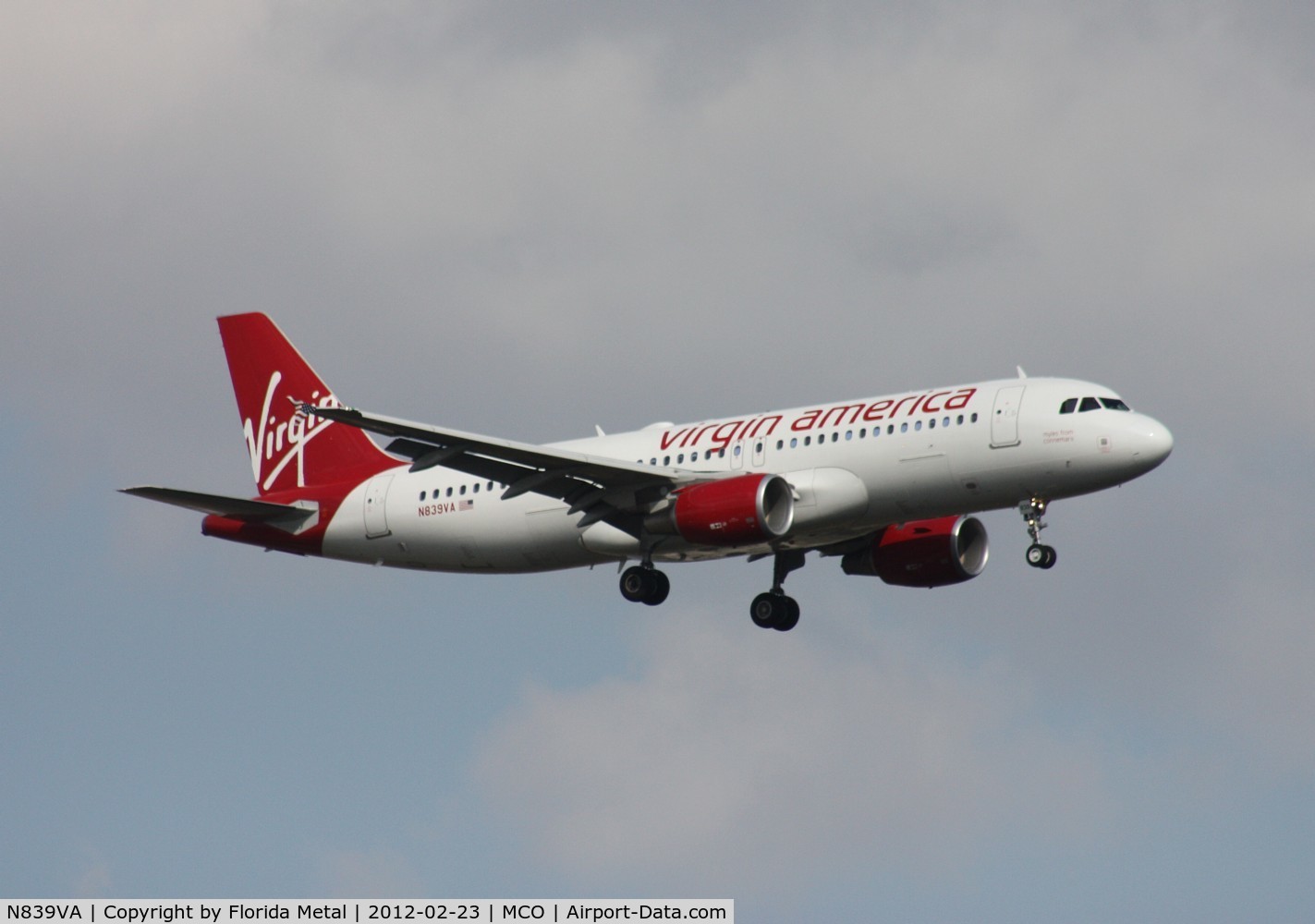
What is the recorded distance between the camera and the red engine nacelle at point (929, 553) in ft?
172

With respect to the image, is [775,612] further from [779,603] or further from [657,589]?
[657,589]

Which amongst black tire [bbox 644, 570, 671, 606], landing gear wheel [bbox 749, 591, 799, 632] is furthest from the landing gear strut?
black tire [bbox 644, 570, 671, 606]

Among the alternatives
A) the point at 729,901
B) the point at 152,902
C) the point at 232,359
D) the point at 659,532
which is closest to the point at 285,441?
the point at 232,359

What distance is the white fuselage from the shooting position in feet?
150

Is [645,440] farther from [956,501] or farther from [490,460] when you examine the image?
[956,501]

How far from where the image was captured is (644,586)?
50344mm

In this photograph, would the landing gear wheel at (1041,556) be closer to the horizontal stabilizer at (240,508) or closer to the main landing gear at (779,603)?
the main landing gear at (779,603)

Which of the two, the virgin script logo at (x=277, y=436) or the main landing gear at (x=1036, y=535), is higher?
the virgin script logo at (x=277, y=436)

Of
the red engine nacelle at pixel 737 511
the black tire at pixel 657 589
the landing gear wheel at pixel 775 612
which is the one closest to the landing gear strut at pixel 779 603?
the landing gear wheel at pixel 775 612

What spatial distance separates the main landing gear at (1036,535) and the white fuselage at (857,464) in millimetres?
229

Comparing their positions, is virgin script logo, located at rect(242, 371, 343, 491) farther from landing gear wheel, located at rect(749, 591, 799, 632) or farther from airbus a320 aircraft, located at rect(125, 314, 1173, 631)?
landing gear wheel, located at rect(749, 591, 799, 632)

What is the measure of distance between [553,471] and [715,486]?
378 cm

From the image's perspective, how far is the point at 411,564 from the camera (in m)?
53.6

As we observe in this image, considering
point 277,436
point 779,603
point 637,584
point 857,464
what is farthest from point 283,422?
point 857,464
